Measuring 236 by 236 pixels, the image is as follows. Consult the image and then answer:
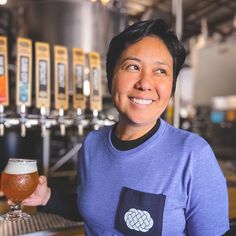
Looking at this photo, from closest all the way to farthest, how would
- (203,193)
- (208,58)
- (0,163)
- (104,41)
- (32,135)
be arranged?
1. (203,193)
2. (0,163)
3. (32,135)
4. (104,41)
5. (208,58)

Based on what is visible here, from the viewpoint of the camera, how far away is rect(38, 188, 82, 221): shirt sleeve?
1.26 metres

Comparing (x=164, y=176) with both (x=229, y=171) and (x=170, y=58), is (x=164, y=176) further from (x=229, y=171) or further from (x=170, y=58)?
(x=229, y=171)

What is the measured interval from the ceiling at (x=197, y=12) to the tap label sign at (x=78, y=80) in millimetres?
4145

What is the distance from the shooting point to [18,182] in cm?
107

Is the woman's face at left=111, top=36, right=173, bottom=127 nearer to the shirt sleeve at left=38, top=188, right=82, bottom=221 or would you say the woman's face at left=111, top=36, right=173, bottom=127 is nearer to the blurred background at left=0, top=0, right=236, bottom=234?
the shirt sleeve at left=38, top=188, right=82, bottom=221

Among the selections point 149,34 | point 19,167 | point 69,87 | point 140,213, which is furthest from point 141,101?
point 69,87

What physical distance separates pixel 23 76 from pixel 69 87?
1.98 feet

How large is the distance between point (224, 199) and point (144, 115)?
1.21 feet

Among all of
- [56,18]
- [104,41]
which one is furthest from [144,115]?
[56,18]

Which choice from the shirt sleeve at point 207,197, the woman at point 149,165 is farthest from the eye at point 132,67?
the shirt sleeve at point 207,197

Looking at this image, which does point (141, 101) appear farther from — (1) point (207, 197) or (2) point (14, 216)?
(2) point (14, 216)

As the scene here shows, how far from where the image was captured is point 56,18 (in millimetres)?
3133

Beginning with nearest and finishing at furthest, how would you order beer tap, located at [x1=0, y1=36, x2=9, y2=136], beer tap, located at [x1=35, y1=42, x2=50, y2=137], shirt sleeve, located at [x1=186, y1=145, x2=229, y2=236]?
shirt sleeve, located at [x1=186, y1=145, x2=229, y2=236], beer tap, located at [x1=0, y1=36, x2=9, y2=136], beer tap, located at [x1=35, y1=42, x2=50, y2=137]

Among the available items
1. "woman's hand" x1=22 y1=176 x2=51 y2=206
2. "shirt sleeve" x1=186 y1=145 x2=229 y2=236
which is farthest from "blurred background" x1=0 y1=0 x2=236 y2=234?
"shirt sleeve" x1=186 y1=145 x2=229 y2=236
